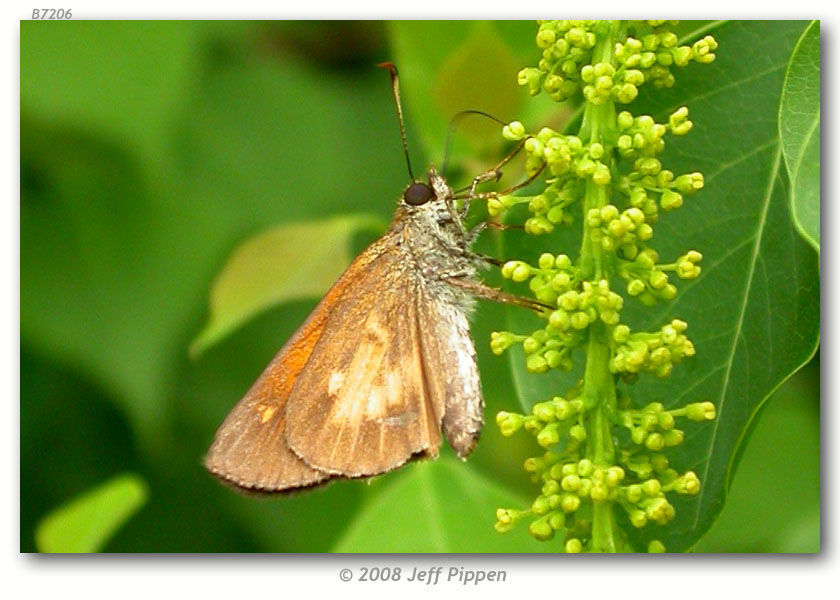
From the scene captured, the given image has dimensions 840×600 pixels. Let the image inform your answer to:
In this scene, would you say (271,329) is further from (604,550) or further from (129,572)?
(604,550)

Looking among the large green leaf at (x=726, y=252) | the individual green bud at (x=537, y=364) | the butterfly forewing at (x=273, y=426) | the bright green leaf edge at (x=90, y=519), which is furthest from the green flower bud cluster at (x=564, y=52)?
the bright green leaf edge at (x=90, y=519)

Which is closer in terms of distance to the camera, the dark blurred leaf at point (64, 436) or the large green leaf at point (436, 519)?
the large green leaf at point (436, 519)

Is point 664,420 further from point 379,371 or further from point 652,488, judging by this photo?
point 379,371

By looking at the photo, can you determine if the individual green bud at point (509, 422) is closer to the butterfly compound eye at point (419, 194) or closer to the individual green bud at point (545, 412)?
the individual green bud at point (545, 412)

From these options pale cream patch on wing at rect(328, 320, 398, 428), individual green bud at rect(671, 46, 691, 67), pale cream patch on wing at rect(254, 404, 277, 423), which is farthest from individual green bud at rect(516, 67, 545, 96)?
pale cream patch on wing at rect(254, 404, 277, 423)

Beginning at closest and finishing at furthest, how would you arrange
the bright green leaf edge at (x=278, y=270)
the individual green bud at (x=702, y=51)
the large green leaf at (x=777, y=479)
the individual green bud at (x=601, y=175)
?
the individual green bud at (x=601, y=175)
the individual green bud at (x=702, y=51)
the bright green leaf edge at (x=278, y=270)
the large green leaf at (x=777, y=479)

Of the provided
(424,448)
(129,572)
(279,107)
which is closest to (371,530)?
(424,448)

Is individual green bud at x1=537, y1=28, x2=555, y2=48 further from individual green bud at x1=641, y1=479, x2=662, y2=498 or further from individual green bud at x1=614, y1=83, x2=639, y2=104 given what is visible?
individual green bud at x1=641, y1=479, x2=662, y2=498
